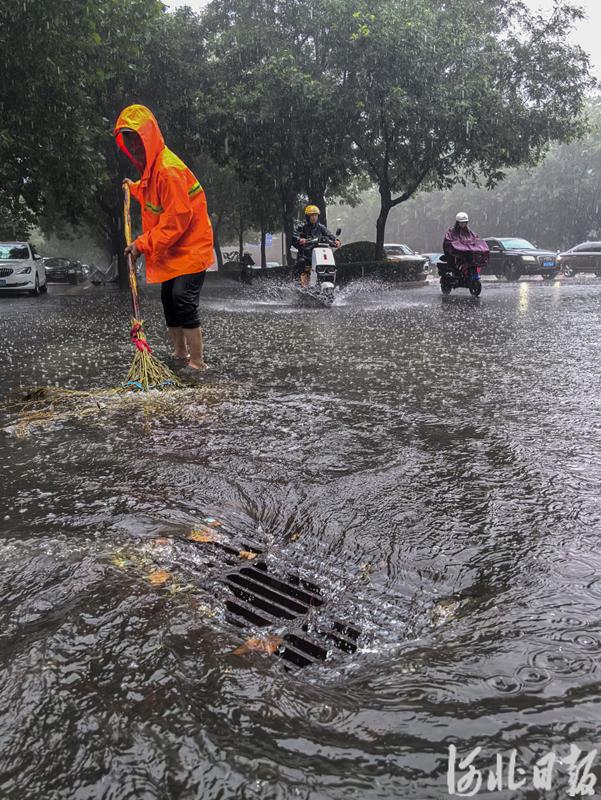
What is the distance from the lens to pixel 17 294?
23.3 m

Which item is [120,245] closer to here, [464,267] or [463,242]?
[464,267]

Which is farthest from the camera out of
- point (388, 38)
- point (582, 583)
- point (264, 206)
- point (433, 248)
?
point (433, 248)

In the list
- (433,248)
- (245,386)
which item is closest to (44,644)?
(245,386)

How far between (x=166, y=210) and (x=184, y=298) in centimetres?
72

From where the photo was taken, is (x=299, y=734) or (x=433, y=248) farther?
(x=433, y=248)

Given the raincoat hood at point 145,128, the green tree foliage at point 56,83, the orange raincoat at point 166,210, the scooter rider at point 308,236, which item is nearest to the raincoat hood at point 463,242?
the scooter rider at point 308,236

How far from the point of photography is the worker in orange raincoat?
5621 mm

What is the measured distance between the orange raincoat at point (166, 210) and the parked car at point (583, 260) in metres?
26.3

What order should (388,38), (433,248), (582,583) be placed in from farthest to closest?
1. (433,248)
2. (388,38)
3. (582,583)

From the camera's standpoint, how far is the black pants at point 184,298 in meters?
5.92

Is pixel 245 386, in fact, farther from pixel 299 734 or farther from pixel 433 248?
pixel 433 248

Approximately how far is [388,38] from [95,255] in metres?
61.3

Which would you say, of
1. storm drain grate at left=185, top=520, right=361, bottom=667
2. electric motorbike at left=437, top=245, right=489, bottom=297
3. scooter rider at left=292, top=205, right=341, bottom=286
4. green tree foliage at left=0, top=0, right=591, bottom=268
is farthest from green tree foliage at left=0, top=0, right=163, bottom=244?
storm drain grate at left=185, top=520, right=361, bottom=667

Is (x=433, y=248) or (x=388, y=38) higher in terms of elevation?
(x=388, y=38)
